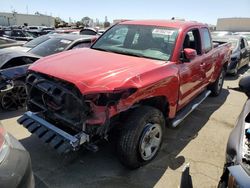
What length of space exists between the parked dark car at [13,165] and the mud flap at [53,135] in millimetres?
654

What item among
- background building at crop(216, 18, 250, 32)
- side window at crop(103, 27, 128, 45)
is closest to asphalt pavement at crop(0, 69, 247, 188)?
side window at crop(103, 27, 128, 45)

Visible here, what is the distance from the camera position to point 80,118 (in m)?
3.08

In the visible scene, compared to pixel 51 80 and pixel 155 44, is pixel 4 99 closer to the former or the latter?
pixel 51 80

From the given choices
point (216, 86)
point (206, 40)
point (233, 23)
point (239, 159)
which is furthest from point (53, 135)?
point (233, 23)

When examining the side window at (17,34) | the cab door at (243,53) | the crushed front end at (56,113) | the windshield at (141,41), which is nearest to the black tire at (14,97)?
the crushed front end at (56,113)

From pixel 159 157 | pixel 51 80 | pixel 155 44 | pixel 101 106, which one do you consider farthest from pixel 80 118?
pixel 155 44

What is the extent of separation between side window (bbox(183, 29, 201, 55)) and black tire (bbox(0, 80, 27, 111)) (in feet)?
11.3

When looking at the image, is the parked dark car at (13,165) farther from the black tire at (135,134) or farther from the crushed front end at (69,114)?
the black tire at (135,134)

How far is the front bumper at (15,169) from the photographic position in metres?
1.99

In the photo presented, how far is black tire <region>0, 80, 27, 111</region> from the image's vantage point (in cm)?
542

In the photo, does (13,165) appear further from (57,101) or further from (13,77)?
(13,77)

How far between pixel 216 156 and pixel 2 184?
3.23 m

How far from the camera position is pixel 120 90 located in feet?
9.86

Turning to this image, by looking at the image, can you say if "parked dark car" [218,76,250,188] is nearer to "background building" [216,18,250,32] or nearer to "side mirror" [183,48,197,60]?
"side mirror" [183,48,197,60]
